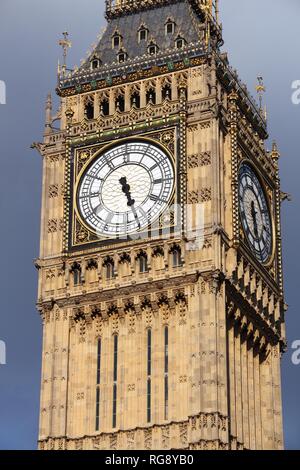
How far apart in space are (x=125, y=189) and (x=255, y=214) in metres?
5.08

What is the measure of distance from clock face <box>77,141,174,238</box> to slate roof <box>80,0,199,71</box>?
475cm

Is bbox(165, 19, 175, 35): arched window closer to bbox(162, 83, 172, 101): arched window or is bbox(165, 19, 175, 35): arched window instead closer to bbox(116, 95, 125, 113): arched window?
bbox(162, 83, 172, 101): arched window

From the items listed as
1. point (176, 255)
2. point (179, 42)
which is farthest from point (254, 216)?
point (179, 42)

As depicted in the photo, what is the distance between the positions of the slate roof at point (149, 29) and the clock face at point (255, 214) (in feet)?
18.0

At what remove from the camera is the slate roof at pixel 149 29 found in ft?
228

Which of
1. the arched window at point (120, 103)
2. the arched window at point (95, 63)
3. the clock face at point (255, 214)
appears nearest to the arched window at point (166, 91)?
the arched window at point (120, 103)

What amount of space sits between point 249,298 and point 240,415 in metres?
4.11

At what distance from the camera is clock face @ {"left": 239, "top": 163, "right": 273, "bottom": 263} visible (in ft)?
219

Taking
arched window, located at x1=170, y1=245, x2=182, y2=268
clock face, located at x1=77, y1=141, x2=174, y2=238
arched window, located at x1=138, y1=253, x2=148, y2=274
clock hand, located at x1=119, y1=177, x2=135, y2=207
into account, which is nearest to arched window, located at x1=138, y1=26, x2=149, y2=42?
clock face, located at x1=77, y1=141, x2=174, y2=238

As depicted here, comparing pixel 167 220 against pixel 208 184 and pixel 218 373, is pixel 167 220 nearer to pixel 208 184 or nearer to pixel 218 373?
pixel 208 184

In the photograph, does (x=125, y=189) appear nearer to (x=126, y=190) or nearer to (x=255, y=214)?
(x=126, y=190)

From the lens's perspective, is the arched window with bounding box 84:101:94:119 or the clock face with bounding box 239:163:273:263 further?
the arched window with bounding box 84:101:94:119

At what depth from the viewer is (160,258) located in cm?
6412
